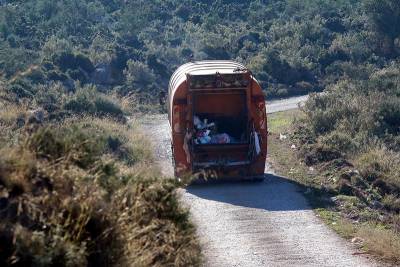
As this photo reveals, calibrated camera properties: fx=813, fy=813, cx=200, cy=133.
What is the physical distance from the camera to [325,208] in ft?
50.8

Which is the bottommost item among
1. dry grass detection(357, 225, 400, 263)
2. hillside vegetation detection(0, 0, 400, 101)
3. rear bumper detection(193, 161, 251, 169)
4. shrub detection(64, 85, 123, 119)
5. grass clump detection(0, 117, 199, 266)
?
dry grass detection(357, 225, 400, 263)

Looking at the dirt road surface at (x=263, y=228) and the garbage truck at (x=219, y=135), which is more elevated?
the garbage truck at (x=219, y=135)

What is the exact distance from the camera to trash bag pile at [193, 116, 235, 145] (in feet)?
58.6

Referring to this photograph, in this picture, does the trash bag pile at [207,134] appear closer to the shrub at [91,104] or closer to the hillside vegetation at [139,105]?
the hillside vegetation at [139,105]

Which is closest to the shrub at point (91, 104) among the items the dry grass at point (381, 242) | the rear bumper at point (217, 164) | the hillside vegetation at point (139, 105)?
the hillside vegetation at point (139, 105)

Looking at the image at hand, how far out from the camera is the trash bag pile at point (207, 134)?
17875 millimetres

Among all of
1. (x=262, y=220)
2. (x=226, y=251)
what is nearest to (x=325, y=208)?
(x=262, y=220)

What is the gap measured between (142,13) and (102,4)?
4.96 meters

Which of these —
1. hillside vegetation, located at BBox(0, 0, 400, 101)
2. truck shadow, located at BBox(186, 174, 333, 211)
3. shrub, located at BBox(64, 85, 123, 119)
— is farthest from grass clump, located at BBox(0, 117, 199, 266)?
hillside vegetation, located at BBox(0, 0, 400, 101)

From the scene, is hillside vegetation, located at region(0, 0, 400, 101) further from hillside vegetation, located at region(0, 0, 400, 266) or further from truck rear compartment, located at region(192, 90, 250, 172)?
truck rear compartment, located at region(192, 90, 250, 172)

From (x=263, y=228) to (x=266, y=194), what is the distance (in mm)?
3020

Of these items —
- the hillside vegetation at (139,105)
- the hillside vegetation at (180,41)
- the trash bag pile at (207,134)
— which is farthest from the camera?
the hillside vegetation at (180,41)

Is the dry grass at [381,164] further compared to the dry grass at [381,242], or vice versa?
the dry grass at [381,164]

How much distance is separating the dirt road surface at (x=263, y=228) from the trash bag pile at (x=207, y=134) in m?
0.97
